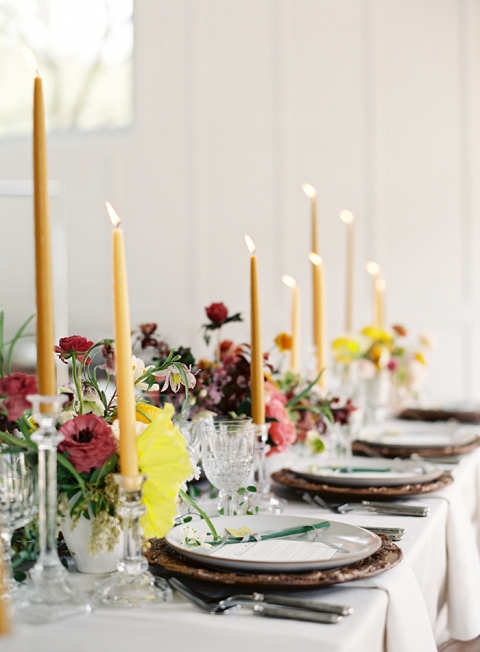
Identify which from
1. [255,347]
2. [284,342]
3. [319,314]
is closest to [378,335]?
[319,314]

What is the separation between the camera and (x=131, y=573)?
0.95 m

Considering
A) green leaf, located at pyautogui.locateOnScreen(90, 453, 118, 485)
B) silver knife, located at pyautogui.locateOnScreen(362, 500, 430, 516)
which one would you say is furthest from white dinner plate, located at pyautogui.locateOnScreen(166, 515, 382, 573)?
silver knife, located at pyautogui.locateOnScreen(362, 500, 430, 516)

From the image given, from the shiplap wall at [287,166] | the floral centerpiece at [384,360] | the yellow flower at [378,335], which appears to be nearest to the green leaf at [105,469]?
the floral centerpiece at [384,360]

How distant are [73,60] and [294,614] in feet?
17.7

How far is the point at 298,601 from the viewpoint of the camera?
0.92 metres

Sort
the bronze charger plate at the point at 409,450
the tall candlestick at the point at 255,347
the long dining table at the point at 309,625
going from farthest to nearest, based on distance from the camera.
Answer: the bronze charger plate at the point at 409,450 < the tall candlestick at the point at 255,347 < the long dining table at the point at 309,625

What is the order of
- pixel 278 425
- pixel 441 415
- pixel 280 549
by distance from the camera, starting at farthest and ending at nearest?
pixel 441 415, pixel 278 425, pixel 280 549

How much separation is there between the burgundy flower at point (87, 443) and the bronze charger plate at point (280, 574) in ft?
0.57

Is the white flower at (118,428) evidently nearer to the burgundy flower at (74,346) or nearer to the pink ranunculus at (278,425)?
the burgundy flower at (74,346)

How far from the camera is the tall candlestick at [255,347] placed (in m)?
1.32

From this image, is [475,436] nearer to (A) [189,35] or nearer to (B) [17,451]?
(B) [17,451]

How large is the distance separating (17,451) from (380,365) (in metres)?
1.73

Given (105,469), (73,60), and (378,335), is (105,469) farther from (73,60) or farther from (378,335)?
(73,60)

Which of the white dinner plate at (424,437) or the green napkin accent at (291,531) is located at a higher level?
the green napkin accent at (291,531)
